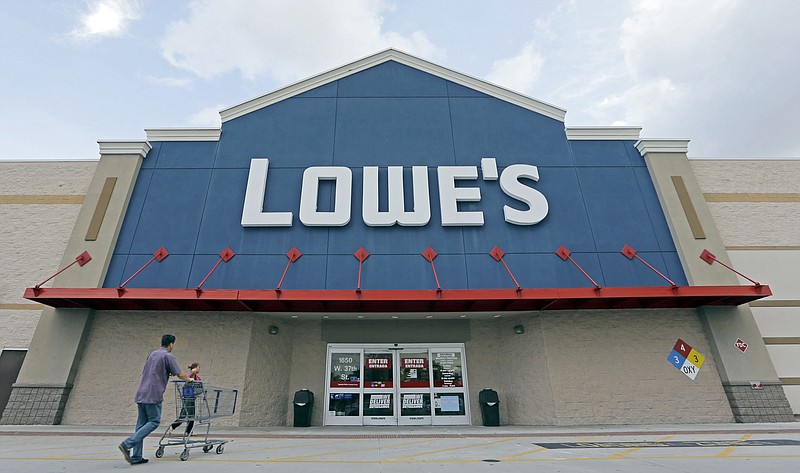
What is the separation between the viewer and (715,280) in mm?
12023

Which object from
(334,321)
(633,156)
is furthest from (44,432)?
(633,156)

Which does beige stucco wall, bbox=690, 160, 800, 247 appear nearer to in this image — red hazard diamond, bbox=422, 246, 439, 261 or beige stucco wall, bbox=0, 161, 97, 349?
red hazard diamond, bbox=422, 246, 439, 261

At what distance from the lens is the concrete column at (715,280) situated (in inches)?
427

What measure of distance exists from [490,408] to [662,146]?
11205 mm

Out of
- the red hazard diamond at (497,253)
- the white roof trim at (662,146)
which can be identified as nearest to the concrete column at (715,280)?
the white roof trim at (662,146)

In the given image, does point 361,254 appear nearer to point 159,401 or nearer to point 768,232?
point 159,401

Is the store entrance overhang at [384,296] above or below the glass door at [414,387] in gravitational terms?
above

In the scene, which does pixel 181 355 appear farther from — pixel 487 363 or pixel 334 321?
pixel 487 363

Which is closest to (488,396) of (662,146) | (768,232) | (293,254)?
(293,254)

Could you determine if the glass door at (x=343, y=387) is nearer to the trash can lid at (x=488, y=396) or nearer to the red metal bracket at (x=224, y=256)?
the trash can lid at (x=488, y=396)

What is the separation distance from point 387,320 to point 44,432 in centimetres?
925

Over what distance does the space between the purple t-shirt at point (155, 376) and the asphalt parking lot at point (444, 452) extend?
2.86ft

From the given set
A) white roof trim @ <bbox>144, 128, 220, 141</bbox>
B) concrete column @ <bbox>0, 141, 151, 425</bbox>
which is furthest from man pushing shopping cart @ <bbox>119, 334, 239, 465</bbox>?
white roof trim @ <bbox>144, 128, 220, 141</bbox>

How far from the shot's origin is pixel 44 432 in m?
9.02
